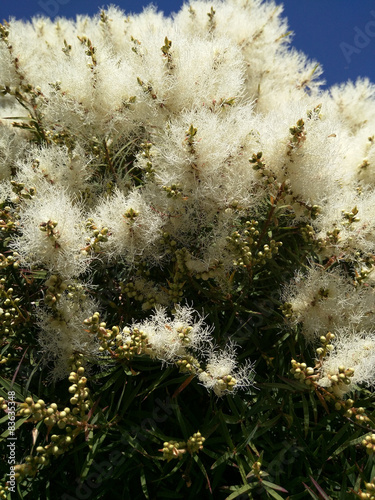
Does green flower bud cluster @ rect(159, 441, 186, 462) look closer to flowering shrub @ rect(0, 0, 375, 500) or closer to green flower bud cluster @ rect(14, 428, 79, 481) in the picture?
flowering shrub @ rect(0, 0, 375, 500)

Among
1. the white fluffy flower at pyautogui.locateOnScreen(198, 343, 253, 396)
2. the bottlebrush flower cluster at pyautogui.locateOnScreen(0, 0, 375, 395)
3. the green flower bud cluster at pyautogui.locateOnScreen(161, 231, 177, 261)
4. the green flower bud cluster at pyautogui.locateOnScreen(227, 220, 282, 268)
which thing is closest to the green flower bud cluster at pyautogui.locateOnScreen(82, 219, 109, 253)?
the bottlebrush flower cluster at pyautogui.locateOnScreen(0, 0, 375, 395)

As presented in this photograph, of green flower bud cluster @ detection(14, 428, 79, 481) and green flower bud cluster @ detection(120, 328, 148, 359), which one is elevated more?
green flower bud cluster @ detection(120, 328, 148, 359)

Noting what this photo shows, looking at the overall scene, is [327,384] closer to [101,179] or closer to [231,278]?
[231,278]

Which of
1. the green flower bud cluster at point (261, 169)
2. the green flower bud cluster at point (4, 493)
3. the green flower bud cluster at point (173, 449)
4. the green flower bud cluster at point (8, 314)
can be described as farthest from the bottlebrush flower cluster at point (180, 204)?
the green flower bud cluster at point (4, 493)

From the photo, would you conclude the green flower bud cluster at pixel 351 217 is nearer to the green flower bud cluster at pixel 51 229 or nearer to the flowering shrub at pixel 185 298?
the flowering shrub at pixel 185 298

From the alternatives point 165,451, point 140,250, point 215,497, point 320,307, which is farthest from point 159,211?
point 215,497

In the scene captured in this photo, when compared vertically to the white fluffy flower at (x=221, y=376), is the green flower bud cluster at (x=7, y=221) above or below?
above

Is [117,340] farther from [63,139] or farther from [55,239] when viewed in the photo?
[63,139]

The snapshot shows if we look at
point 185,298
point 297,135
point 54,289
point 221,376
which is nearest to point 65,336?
point 54,289
